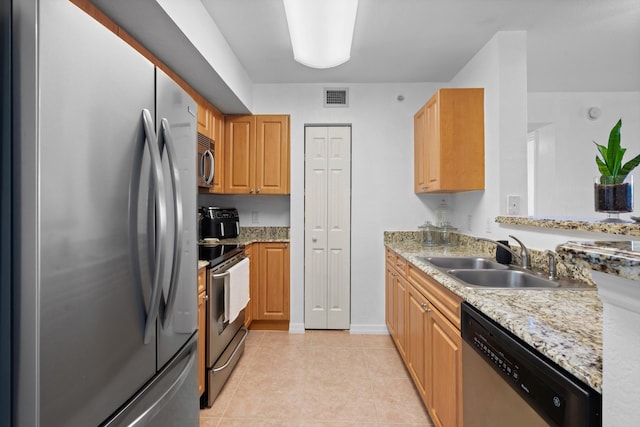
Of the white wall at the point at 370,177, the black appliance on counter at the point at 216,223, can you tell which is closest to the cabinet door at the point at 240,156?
the black appliance on counter at the point at 216,223

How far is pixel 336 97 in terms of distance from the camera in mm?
3236

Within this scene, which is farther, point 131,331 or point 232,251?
point 232,251

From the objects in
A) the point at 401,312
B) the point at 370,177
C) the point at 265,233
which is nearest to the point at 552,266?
the point at 401,312

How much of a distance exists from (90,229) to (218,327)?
152 centimetres

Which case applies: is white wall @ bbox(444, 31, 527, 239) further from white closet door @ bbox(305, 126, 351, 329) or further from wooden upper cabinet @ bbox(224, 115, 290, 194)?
wooden upper cabinet @ bbox(224, 115, 290, 194)

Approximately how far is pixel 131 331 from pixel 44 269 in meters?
0.33

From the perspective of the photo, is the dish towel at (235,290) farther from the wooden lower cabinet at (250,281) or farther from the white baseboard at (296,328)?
the white baseboard at (296,328)

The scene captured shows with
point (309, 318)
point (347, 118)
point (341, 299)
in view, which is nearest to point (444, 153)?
point (347, 118)

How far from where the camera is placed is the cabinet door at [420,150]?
2.84m

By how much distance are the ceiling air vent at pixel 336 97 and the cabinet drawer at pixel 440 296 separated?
1947mm

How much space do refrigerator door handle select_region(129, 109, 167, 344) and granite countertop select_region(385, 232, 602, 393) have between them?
105 cm

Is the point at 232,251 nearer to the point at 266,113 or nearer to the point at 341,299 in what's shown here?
the point at 341,299

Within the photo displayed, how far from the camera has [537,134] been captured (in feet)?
11.3

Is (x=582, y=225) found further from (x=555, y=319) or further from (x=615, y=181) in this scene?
(x=555, y=319)
